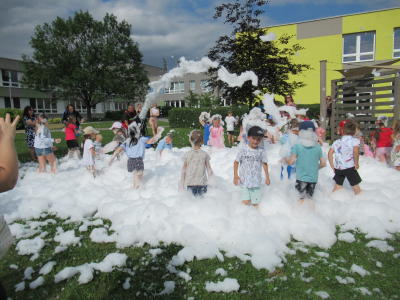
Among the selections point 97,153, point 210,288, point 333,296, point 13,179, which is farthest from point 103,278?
point 97,153

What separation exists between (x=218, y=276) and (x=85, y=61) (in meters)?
39.1

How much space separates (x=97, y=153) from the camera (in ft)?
25.0

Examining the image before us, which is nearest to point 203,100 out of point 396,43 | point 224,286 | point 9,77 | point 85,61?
point 85,61

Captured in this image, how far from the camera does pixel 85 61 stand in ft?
119

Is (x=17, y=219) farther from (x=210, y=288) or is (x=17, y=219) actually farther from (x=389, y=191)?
(x=389, y=191)

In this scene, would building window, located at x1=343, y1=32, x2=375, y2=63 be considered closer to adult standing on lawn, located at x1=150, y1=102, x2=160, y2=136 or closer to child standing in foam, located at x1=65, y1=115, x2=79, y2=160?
adult standing on lawn, located at x1=150, y1=102, x2=160, y2=136

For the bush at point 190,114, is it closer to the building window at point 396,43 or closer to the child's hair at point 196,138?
the building window at point 396,43

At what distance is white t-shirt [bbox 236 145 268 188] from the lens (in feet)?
14.5

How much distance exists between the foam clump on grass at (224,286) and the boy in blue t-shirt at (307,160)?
231 cm

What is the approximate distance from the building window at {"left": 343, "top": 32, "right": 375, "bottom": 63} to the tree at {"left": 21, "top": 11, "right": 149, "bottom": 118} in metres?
26.0

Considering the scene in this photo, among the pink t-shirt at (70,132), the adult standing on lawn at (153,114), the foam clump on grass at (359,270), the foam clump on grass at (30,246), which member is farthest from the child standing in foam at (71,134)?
the foam clump on grass at (359,270)

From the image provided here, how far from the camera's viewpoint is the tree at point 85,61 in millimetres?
34688

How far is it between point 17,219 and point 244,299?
4.19 metres

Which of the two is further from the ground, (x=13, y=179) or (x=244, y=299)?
(x=13, y=179)
